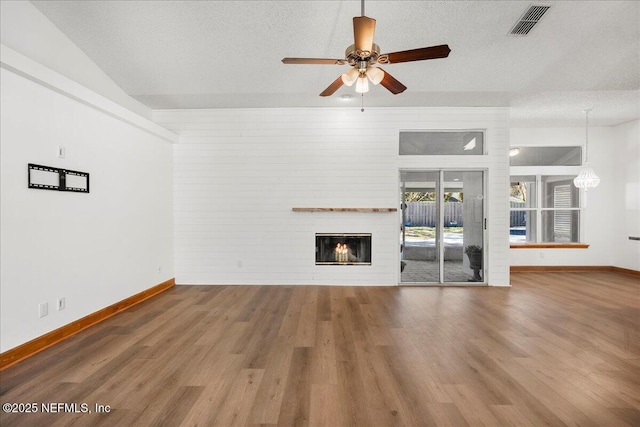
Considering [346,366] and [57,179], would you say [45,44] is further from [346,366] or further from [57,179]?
[346,366]

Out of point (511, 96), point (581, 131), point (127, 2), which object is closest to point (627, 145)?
point (581, 131)

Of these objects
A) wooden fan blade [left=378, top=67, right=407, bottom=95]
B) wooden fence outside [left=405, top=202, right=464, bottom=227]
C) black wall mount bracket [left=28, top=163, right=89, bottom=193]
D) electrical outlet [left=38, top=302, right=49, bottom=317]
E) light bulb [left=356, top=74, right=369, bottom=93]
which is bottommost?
electrical outlet [left=38, top=302, right=49, bottom=317]

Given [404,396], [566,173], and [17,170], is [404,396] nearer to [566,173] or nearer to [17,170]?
[17,170]

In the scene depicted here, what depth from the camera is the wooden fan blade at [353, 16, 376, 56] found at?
2.22 m

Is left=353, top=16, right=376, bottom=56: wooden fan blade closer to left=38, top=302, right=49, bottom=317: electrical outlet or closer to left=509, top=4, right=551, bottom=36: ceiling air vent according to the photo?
left=509, top=4, right=551, bottom=36: ceiling air vent

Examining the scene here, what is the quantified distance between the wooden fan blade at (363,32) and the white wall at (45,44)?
328 cm

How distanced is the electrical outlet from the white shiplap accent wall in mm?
2415

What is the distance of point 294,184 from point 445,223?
9.41ft

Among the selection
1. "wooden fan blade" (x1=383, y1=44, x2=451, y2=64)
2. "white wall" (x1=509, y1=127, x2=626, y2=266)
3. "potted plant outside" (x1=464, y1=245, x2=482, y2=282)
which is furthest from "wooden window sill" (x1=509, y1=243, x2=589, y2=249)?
"wooden fan blade" (x1=383, y1=44, x2=451, y2=64)

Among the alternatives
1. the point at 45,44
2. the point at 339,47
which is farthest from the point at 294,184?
the point at 45,44

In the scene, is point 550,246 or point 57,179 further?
point 550,246

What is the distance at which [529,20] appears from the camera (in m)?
3.29

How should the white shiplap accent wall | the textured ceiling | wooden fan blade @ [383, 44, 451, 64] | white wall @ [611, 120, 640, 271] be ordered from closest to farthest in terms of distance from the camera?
1. wooden fan blade @ [383, 44, 451, 64]
2. the textured ceiling
3. the white shiplap accent wall
4. white wall @ [611, 120, 640, 271]

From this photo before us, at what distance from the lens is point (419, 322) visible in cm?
354
